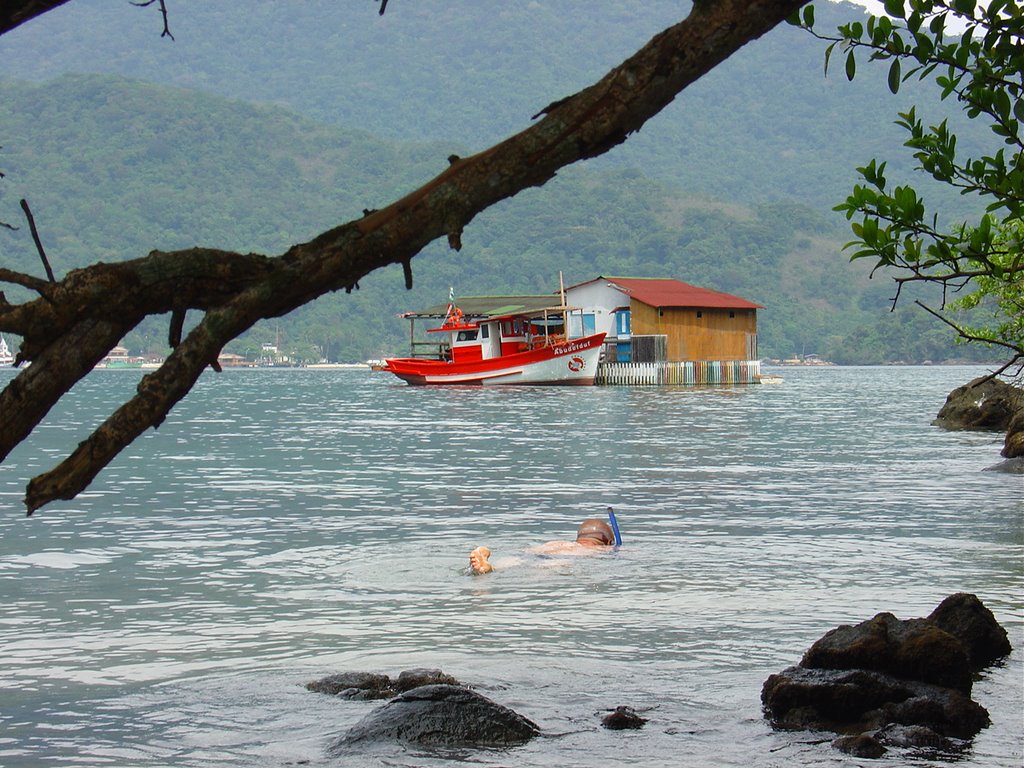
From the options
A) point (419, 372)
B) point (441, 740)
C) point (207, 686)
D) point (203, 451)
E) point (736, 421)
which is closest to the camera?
point (441, 740)

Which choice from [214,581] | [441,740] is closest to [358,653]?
[441,740]

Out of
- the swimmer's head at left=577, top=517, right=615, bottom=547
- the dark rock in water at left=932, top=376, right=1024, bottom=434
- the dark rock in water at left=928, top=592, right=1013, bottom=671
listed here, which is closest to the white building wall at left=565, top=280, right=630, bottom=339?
the dark rock in water at left=932, top=376, right=1024, bottom=434

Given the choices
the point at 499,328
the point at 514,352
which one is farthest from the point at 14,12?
the point at 514,352

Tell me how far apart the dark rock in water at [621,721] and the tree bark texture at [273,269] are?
5.95 meters

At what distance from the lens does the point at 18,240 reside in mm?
180125

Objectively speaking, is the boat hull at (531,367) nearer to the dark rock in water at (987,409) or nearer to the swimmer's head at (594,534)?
the dark rock in water at (987,409)

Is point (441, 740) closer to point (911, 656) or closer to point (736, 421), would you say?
point (911, 656)

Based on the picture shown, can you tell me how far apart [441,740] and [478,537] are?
9720mm

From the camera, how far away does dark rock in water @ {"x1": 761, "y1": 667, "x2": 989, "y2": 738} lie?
327 inches

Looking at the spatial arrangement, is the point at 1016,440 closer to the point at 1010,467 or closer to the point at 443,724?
the point at 1010,467

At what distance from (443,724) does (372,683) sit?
133cm

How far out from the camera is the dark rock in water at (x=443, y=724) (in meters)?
8.24

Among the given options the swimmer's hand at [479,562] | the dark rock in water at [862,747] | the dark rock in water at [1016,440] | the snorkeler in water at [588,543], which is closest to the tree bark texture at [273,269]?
the dark rock in water at [862,747]

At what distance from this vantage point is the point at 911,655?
28.3 feet
